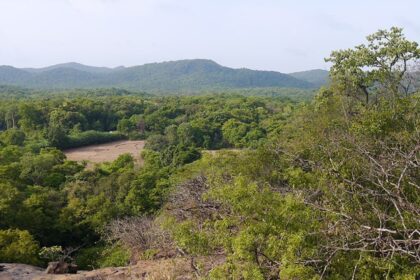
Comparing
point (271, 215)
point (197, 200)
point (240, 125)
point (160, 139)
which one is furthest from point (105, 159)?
point (271, 215)

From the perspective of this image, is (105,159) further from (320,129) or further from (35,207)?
(320,129)

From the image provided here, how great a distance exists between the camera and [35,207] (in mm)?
18719

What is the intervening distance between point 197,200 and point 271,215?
5.65m

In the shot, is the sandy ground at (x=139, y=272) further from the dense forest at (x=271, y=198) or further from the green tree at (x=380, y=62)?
the green tree at (x=380, y=62)

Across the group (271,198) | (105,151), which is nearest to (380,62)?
(271,198)

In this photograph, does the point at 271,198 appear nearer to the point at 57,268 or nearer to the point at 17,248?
the point at 57,268

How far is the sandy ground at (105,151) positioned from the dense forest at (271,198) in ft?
8.51

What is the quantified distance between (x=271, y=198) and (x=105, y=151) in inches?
1632

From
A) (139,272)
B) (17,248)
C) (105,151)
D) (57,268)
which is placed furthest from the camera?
(105,151)

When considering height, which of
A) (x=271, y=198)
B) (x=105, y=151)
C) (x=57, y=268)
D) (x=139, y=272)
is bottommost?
(x=105, y=151)

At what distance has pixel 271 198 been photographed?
705 centimetres

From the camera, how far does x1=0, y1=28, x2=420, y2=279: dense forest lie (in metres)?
6.06

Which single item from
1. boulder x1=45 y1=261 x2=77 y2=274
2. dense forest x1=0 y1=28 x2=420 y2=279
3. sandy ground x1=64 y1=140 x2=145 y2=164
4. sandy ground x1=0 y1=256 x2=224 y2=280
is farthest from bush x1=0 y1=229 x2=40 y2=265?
sandy ground x1=64 y1=140 x2=145 y2=164

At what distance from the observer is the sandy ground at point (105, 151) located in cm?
4288
